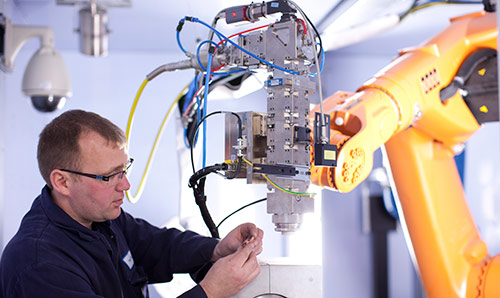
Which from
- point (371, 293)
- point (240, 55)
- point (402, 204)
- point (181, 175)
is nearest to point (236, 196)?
point (181, 175)

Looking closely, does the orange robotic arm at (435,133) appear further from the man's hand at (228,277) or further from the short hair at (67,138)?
the short hair at (67,138)

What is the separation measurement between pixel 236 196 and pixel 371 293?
229 cm

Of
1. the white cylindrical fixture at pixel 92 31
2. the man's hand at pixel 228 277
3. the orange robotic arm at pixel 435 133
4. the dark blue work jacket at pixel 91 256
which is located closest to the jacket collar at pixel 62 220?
the dark blue work jacket at pixel 91 256

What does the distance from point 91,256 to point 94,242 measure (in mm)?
42

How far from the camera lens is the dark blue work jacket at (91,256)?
130cm

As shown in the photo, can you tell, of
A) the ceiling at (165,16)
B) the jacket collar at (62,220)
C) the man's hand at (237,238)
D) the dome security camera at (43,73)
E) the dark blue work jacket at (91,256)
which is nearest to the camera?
the dark blue work jacket at (91,256)

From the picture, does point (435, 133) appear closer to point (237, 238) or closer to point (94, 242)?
point (237, 238)

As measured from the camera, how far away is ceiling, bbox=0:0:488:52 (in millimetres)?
2930

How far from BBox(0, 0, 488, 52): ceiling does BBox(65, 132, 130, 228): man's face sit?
1164mm

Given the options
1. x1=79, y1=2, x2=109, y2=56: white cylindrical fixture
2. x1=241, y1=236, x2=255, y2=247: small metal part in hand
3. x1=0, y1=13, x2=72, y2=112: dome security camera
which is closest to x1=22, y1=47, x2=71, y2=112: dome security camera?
x1=0, y1=13, x2=72, y2=112: dome security camera

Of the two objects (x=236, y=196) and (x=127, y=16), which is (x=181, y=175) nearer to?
(x=236, y=196)

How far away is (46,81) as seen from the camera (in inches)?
110

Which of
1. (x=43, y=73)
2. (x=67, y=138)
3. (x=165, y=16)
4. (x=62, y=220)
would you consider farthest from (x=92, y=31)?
(x=62, y=220)

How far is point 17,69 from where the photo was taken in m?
4.23
